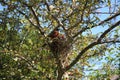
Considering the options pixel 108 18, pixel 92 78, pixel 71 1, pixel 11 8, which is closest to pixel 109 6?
pixel 108 18

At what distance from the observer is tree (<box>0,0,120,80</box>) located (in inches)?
416

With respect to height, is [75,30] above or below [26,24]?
below

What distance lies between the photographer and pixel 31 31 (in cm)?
1384

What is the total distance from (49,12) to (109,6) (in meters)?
1.90

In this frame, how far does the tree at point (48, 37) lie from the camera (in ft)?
34.7

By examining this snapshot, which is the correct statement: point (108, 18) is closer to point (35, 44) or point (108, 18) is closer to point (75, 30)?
point (75, 30)

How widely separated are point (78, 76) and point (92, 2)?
4.65 m

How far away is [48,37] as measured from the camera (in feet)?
36.3

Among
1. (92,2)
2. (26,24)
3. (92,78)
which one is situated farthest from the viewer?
(92,78)

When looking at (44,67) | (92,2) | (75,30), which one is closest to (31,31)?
(44,67)

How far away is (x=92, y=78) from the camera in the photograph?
1658 centimetres

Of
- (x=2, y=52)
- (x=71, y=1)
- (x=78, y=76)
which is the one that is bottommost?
(x=78, y=76)

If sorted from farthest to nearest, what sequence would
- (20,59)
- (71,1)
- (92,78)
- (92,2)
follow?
1. (92,78)
2. (20,59)
3. (71,1)
4. (92,2)

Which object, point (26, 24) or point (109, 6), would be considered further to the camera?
point (26, 24)
